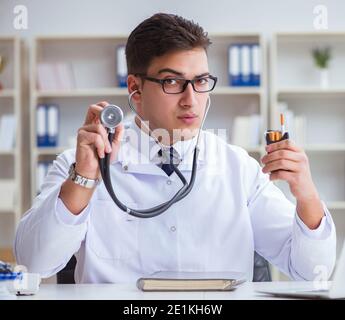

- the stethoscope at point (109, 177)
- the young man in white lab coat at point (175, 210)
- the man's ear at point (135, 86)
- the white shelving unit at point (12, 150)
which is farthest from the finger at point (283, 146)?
the white shelving unit at point (12, 150)

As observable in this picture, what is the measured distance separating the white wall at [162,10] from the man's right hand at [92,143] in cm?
36

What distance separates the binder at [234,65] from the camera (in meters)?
3.51

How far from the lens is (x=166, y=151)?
1.40 metres

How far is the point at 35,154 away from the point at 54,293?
2585mm

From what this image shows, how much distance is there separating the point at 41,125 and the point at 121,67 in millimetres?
491

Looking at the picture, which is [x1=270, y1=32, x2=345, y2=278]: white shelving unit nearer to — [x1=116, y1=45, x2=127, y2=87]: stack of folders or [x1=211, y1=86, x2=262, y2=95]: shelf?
[x1=211, y1=86, x2=262, y2=95]: shelf

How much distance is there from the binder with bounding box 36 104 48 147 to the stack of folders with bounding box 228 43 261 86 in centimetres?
94

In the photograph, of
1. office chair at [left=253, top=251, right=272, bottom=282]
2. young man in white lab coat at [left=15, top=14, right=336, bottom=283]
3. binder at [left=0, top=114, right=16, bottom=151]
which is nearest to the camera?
young man in white lab coat at [left=15, top=14, right=336, bottom=283]

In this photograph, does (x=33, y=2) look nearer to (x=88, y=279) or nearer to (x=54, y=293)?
(x=88, y=279)

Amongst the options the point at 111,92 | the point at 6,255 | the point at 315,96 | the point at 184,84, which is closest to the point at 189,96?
the point at 184,84

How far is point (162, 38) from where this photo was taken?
1375 mm

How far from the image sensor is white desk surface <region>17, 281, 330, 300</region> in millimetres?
941

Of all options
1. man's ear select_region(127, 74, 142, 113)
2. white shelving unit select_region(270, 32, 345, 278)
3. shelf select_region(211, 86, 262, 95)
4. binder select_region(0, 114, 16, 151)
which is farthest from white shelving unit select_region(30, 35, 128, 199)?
man's ear select_region(127, 74, 142, 113)

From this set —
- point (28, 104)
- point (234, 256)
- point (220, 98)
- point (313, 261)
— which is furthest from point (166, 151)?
point (28, 104)
